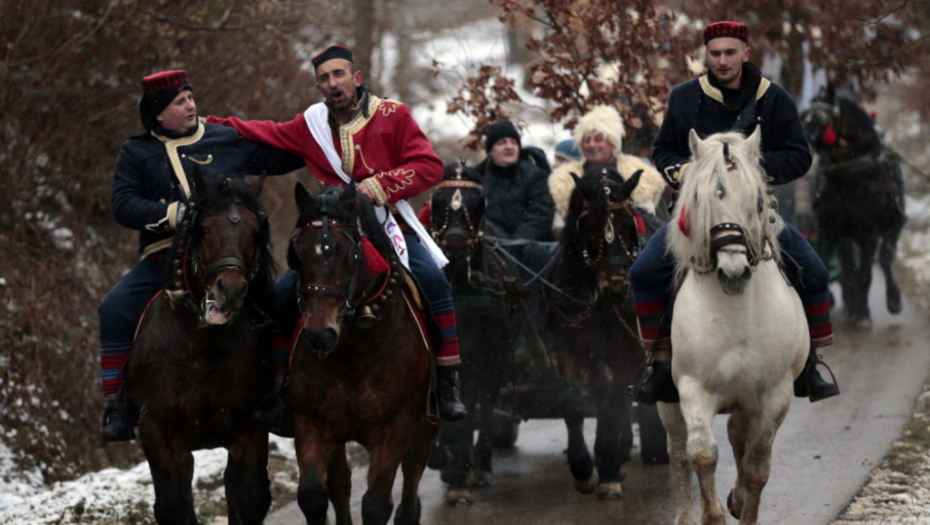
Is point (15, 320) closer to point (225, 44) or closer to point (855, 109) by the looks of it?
point (225, 44)

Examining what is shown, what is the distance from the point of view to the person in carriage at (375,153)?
6.44 meters

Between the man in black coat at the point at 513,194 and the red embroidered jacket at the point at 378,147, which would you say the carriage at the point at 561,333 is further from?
the red embroidered jacket at the point at 378,147

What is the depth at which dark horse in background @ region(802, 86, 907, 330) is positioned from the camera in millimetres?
14945

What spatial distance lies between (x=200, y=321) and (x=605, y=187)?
3.34 metres

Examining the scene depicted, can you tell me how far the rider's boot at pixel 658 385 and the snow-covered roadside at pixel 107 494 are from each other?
3.15m

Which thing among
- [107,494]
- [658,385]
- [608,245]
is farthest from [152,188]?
[608,245]

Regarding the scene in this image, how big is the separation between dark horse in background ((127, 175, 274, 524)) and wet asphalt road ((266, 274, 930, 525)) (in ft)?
6.18

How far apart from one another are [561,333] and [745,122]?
259cm


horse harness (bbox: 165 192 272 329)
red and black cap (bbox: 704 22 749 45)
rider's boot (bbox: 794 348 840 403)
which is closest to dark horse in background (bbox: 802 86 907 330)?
rider's boot (bbox: 794 348 840 403)

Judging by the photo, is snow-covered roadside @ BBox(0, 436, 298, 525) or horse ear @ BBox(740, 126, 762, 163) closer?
horse ear @ BBox(740, 126, 762, 163)

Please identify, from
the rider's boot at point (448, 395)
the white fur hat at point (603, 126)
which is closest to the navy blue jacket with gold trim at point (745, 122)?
the rider's boot at point (448, 395)

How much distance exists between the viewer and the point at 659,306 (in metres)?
6.66

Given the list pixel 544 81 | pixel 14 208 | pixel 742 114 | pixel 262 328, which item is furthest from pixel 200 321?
pixel 544 81

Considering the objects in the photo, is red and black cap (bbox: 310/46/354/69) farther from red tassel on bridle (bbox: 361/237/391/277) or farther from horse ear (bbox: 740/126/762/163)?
horse ear (bbox: 740/126/762/163)
